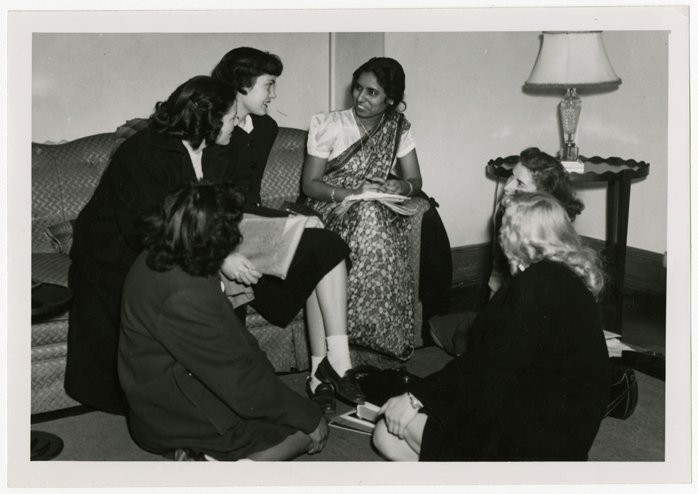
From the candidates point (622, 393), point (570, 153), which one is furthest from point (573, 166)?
point (622, 393)

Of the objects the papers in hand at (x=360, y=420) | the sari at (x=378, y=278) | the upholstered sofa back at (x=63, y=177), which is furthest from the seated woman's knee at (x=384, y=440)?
the upholstered sofa back at (x=63, y=177)

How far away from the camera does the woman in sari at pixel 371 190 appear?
3.51 m

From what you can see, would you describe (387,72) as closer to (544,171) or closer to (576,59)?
(544,171)

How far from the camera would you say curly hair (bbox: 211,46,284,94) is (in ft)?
11.1

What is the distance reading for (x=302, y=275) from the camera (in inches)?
128

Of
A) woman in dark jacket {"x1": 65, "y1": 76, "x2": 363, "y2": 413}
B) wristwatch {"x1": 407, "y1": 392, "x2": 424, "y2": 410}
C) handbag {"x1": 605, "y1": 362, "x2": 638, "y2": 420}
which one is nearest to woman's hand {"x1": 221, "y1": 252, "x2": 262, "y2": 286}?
woman in dark jacket {"x1": 65, "y1": 76, "x2": 363, "y2": 413}

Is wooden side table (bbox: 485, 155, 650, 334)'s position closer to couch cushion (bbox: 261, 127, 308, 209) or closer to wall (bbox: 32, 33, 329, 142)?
couch cushion (bbox: 261, 127, 308, 209)

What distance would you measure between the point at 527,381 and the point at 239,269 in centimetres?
114

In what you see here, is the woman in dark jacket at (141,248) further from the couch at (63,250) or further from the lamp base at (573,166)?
the lamp base at (573,166)

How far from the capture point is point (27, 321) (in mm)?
2504

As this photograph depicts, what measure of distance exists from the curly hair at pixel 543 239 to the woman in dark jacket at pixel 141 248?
100 cm

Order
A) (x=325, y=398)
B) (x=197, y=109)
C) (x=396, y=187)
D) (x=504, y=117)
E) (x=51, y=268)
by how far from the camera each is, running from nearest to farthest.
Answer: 1. (x=197, y=109)
2. (x=325, y=398)
3. (x=51, y=268)
4. (x=396, y=187)
5. (x=504, y=117)

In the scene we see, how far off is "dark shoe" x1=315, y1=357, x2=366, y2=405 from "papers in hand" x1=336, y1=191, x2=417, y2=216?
2.34ft

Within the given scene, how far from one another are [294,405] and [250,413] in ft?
0.49
